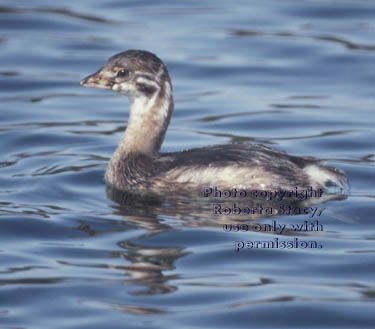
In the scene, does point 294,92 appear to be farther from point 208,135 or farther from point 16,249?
point 16,249

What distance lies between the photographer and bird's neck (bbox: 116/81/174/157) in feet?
35.0

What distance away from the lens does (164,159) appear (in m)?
10.2

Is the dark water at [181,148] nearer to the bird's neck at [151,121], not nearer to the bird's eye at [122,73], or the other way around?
the bird's neck at [151,121]

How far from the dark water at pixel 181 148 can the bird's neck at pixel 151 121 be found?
585 millimetres

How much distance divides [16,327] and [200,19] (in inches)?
451

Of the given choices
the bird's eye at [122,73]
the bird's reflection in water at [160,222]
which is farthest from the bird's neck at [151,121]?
the bird's reflection in water at [160,222]

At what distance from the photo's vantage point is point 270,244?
8.66 metres

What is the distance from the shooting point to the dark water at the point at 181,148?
24.6ft

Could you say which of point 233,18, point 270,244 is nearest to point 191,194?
point 270,244

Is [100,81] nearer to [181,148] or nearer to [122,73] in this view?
[122,73]

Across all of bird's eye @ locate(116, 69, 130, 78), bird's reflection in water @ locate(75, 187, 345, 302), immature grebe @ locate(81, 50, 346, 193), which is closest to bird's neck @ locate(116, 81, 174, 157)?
immature grebe @ locate(81, 50, 346, 193)

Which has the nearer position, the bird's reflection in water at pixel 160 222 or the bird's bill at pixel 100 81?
the bird's reflection in water at pixel 160 222

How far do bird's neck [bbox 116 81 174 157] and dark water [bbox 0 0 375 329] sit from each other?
0.58m

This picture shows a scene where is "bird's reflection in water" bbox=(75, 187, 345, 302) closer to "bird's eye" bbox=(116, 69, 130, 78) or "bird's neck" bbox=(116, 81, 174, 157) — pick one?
"bird's neck" bbox=(116, 81, 174, 157)
